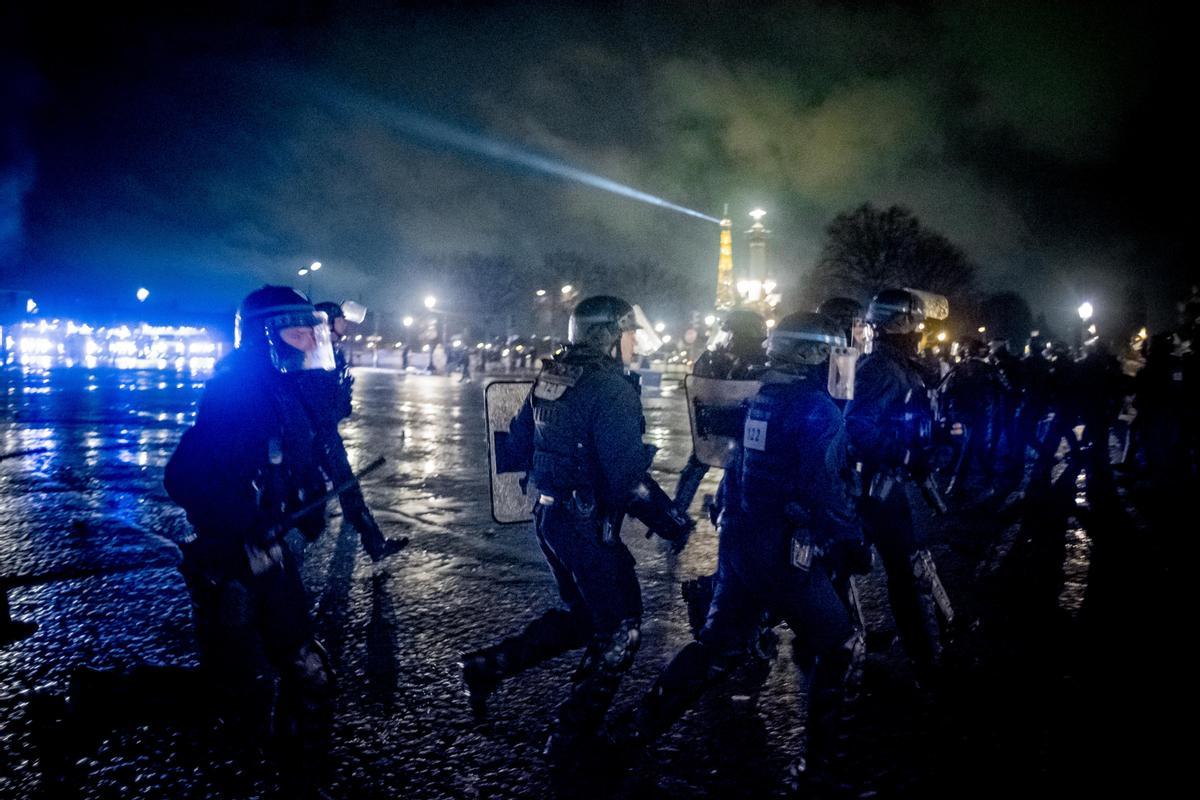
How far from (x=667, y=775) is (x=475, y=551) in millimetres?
3431

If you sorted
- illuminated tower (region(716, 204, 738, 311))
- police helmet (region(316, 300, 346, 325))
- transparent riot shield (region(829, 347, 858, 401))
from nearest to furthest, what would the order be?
transparent riot shield (region(829, 347, 858, 401)) → police helmet (region(316, 300, 346, 325)) → illuminated tower (region(716, 204, 738, 311))

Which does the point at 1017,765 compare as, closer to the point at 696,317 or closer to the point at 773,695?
the point at 773,695

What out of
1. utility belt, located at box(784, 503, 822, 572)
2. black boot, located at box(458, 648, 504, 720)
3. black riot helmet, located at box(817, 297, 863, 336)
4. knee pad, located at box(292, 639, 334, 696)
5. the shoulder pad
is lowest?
black boot, located at box(458, 648, 504, 720)

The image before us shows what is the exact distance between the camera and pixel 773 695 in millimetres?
3625

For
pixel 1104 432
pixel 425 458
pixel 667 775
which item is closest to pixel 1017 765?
pixel 667 775

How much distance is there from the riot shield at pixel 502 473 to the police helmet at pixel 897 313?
191cm

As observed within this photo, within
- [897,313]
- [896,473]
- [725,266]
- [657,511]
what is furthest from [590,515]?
[725,266]

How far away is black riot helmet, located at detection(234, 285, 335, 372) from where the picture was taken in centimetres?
318

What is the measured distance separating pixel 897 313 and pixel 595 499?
6.57 feet

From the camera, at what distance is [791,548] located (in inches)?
109

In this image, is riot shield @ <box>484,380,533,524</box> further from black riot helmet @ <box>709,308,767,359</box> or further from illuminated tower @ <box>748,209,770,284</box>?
illuminated tower @ <box>748,209,770,284</box>

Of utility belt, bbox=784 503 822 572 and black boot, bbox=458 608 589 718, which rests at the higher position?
utility belt, bbox=784 503 822 572

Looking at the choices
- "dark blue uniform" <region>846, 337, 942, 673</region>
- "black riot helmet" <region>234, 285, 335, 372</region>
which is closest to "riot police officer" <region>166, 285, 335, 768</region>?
"black riot helmet" <region>234, 285, 335, 372</region>

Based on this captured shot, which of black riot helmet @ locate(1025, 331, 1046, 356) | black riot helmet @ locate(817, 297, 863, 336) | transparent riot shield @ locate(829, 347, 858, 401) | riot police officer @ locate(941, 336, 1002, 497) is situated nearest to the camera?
transparent riot shield @ locate(829, 347, 858, 401)
